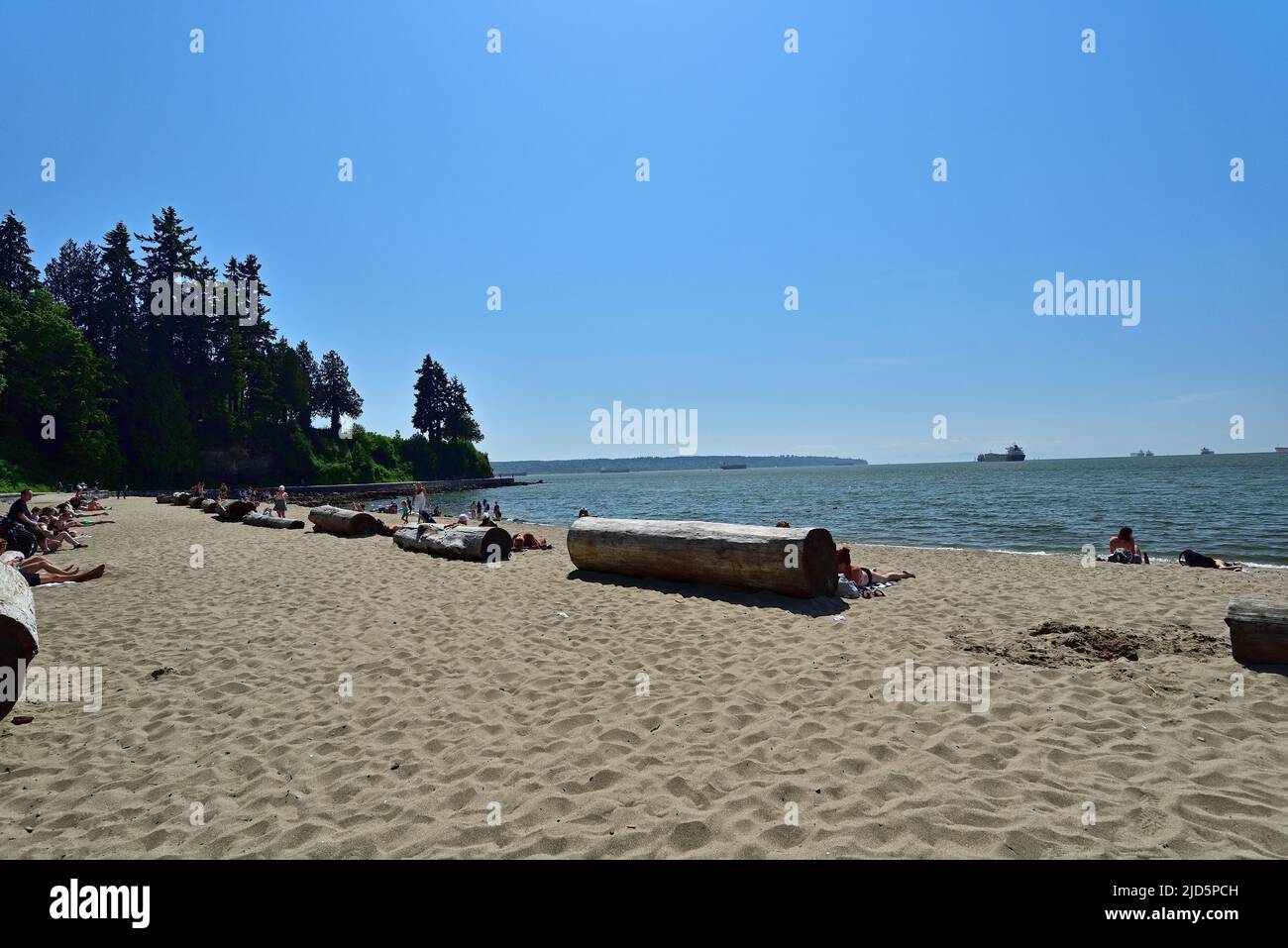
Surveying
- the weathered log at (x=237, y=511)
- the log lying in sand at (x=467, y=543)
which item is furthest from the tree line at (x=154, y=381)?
the log lying in sand at (x=467, y=543)

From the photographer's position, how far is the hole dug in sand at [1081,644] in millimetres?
6223

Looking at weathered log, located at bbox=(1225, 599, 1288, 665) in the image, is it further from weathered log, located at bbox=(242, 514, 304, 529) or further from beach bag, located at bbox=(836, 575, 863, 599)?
weathered log, located at bbox=(242, 514, 304, 529)

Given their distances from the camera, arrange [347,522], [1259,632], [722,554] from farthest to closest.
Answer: [347,522] < [722,554] < [1259,632]

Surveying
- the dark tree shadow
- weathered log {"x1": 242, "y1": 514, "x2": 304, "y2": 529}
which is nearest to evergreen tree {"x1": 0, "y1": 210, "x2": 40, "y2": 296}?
weathered log {"x1": 242, "y1": 514, "x2": 304, "y2": 529}

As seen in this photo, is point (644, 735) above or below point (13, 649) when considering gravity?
below

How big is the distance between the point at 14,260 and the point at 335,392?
32.3m

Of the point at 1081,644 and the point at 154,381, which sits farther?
the point at 154,381

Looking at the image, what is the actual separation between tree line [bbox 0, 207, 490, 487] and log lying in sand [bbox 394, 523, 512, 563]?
46.6 meters

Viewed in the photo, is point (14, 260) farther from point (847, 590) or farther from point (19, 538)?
point (847, 590)

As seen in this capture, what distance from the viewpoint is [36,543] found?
1284 centimetres

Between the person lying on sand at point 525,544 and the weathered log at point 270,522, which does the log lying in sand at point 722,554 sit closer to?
the person lying on sand at point 525,544

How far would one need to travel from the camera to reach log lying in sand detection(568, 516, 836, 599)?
29.0 ft

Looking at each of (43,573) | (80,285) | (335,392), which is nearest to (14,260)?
(80,285)
